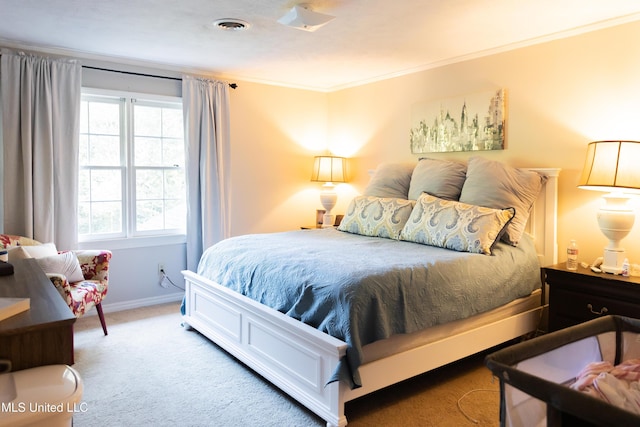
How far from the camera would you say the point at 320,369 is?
7.31 ft

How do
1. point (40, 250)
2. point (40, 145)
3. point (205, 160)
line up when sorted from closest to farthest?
point (40, 250), point (40, 145), point (205, 160)

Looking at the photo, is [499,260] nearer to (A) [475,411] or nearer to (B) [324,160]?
(A) [475,411]

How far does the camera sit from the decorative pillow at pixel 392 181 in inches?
159

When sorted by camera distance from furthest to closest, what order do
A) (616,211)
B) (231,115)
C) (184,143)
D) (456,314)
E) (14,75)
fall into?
(231,115) → (184,143) → (14,75) → (616,211) → (456,314)

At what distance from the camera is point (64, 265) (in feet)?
10.3

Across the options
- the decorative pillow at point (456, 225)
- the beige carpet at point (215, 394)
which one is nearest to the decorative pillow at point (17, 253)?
the beige carpet at point (215, 394)

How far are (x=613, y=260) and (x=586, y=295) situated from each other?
0.27 metres

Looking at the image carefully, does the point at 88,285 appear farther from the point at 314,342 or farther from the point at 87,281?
the point at 314,342

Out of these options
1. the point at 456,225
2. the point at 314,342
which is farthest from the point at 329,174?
the point at 314,342

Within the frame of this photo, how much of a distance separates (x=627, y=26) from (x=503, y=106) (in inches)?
36.7

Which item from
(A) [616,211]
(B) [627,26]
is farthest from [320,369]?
(B) [627,26]

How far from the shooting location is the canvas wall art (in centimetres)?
365

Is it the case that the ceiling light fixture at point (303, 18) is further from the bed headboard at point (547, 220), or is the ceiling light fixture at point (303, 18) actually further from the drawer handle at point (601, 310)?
the drawer handle at point (601, 310)

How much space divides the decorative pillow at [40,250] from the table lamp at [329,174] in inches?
102
